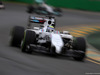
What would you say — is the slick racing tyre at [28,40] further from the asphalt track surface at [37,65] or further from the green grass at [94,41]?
the green grass at [94,41]

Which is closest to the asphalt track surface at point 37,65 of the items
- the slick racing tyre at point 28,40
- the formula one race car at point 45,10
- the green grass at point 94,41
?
the slick racing tyre at point 28,40

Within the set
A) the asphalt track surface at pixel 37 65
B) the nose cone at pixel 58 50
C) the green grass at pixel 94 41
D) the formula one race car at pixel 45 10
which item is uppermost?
the formula one race car at pixel 45 10

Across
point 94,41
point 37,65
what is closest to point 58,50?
point 37,65

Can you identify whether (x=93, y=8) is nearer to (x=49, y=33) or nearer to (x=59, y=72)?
(x=49, y=33)

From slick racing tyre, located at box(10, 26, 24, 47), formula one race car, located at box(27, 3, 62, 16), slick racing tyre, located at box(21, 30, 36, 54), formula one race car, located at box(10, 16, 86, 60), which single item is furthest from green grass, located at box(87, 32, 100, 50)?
formula one race car, located at box(27, 3, 62, 16)

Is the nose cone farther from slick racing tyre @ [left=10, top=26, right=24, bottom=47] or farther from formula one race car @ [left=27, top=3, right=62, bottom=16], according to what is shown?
formula one race car @ [left=27, top=3, right=62, bottom=16]

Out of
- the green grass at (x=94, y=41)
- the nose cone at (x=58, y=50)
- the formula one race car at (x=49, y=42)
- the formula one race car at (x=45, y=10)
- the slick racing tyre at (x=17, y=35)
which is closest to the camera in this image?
the nose cone at (x=58, y=50)

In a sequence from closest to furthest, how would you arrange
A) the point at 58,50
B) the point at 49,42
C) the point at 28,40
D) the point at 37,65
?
the point at 37,65, the point at 58,50, the point at 49,42, the point at 28,40

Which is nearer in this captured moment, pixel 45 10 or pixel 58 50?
pixel 58 50

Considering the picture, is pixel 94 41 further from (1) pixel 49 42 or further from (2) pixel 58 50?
(2) pixel 58 50

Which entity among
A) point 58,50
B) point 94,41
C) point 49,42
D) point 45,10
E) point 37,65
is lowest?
point 94,41

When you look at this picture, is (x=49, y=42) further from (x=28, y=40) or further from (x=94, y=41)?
(x=94, y=41)

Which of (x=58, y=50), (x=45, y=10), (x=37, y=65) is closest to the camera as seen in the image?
(x=37, y=65)

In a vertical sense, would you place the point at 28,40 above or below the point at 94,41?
above
